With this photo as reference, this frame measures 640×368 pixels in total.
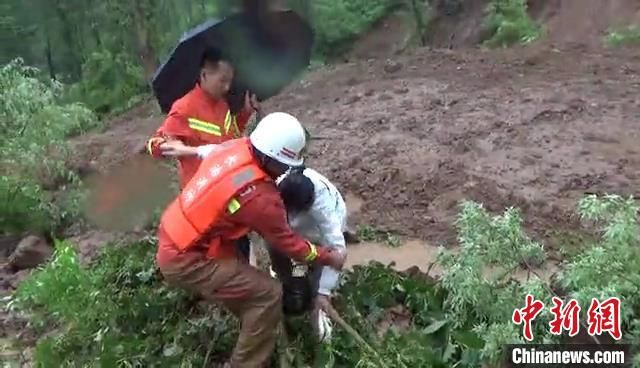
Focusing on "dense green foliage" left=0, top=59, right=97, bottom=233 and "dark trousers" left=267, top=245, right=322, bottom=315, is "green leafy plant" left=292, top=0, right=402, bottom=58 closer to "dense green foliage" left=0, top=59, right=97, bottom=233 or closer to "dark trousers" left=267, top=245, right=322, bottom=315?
"dense green foliage" left=0, top=59, right=97, bottom=233

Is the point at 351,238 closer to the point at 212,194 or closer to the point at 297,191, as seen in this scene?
the point at 297,191

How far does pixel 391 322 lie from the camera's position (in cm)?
484

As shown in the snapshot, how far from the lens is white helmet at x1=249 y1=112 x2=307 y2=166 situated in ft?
12.9

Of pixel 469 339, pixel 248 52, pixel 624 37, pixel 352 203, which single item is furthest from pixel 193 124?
pixel 624 37

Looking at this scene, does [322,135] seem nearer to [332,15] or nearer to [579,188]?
[579,188]

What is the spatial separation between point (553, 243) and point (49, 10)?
16842 mm

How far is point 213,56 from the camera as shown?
4555mm

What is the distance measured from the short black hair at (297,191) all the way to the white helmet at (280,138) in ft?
0.59

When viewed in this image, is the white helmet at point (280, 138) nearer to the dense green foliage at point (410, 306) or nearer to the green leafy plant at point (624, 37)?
the dense green foliage at point (410, 306)

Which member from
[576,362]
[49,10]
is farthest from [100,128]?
[576,362]

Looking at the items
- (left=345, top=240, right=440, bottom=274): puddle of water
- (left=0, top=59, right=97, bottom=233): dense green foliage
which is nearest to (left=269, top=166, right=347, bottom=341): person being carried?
(left=345, top=240, right=440, bottom=274): puddle of water

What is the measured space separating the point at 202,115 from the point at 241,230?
28.8 inches

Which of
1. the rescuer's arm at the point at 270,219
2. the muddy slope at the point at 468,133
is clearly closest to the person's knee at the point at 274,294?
the rescuer's arm at the point at 270,219

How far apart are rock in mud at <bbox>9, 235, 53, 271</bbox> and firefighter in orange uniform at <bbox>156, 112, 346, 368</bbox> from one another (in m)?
3.41
